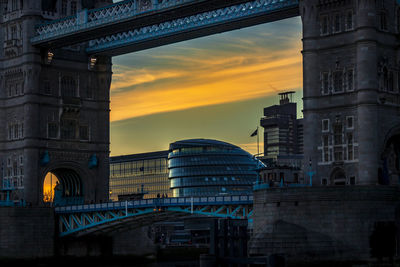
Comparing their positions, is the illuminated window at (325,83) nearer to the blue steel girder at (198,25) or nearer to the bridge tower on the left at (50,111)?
the blue steel girder at (198,25)

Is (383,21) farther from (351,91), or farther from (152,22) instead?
(152,22)

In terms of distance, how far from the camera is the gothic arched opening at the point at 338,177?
108 metres

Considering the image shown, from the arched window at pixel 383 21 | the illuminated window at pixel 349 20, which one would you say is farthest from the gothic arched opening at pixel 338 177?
the arched window at pixel 383 21

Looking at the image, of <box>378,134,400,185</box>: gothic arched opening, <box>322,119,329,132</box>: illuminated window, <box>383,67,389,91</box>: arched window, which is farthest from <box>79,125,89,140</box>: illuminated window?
<box>383,67,389,91</box>: arched window

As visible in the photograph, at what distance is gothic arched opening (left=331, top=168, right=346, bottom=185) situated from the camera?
108 m

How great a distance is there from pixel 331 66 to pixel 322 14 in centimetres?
639

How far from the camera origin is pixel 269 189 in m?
104

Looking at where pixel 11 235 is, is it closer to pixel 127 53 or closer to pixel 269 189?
pixel 127 53

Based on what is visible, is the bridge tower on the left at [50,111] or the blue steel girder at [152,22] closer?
the blue steel girder at [152,22]

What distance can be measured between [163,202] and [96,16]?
30119 mm

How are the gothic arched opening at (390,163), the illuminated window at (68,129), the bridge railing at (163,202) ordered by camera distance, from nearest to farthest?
1. the gothic arched opening at (390,163)
2. the bridge railing at (163,202)
3. the illuminated window at (68,129)

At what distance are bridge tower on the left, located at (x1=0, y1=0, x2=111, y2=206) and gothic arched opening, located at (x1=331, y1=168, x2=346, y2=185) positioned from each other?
2079 inches

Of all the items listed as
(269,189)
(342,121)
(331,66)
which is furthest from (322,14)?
(269,189)

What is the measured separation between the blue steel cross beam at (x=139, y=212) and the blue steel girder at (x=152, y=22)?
23.5 metres
